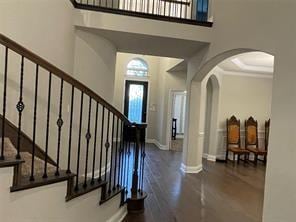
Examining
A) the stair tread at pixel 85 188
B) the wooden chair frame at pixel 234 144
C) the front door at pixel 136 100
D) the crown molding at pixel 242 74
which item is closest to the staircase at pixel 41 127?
the stair tread at pixel 85 188

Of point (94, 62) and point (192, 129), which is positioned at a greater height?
point (94, 62)

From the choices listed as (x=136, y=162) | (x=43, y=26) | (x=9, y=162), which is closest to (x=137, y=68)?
(x=136, y=162)

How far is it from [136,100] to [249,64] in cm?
450

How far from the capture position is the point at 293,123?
107 inches

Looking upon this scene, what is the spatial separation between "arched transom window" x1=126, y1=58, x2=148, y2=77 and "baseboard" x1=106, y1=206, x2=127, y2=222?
682 cm

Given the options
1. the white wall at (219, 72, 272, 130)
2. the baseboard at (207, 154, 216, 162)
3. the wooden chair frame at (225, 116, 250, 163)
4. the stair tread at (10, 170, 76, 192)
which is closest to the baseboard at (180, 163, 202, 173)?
the baseboard at (207, 154, 216, 162)

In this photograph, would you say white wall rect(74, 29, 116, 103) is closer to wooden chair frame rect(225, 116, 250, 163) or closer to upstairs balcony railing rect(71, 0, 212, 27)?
upstairs balcony railing rect(71, 0, 212, 27)

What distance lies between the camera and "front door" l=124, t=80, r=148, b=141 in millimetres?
9711

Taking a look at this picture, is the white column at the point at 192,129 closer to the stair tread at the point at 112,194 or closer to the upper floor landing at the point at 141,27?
the upper floor landing at the point at 141,27

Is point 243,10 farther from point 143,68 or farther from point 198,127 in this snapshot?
point 143,68

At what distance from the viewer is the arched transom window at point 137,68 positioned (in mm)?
9672

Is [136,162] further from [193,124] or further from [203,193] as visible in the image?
[193,124]

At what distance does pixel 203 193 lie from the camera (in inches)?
179

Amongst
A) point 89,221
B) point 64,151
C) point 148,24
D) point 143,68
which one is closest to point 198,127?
point 148,24
